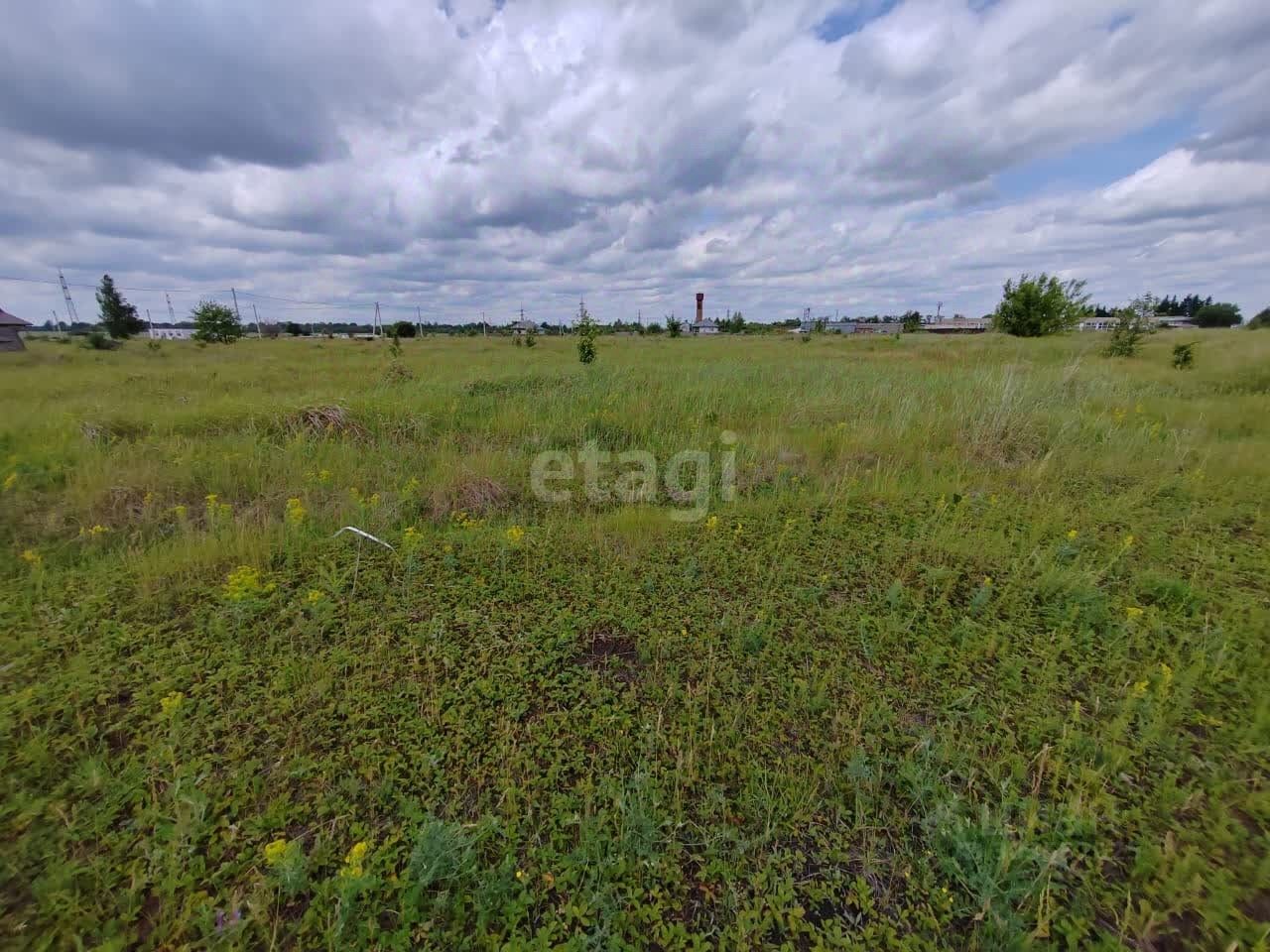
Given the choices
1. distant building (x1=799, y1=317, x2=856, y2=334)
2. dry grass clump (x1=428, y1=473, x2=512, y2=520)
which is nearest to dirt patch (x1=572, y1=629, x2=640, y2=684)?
dry grass clump (x1=428, y1=473, x2=512, y2=520)

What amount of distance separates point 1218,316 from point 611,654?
2609 inches

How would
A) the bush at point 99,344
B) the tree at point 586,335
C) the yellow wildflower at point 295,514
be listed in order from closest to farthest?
the yellow wildflower at point 295,514, the tree at point 586,335, the bush at point 99,344

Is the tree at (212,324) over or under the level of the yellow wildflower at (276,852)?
over

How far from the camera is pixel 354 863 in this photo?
134 centimetres

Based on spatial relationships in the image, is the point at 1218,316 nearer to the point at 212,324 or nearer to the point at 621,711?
the point at 621,711

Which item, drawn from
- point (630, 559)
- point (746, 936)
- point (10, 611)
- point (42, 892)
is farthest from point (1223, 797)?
point (10, 611)

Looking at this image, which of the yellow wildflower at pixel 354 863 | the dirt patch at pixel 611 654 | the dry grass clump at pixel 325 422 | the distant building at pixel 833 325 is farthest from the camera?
the distant building at pixel 833 325

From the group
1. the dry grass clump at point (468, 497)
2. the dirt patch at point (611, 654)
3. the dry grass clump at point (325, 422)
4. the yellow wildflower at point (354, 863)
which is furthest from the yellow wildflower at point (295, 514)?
the yellow wildflower at point (354, 863)

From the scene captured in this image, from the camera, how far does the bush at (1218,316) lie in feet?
133

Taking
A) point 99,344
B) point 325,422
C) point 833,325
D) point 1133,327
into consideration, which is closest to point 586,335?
point 325,422

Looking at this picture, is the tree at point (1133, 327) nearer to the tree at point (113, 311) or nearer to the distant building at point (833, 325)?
the distant building at point (833, 325)

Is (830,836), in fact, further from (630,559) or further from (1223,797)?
(630,559)

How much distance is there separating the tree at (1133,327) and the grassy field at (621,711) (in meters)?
14.1

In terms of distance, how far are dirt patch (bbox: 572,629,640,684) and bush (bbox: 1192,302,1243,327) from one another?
62.6 metres
